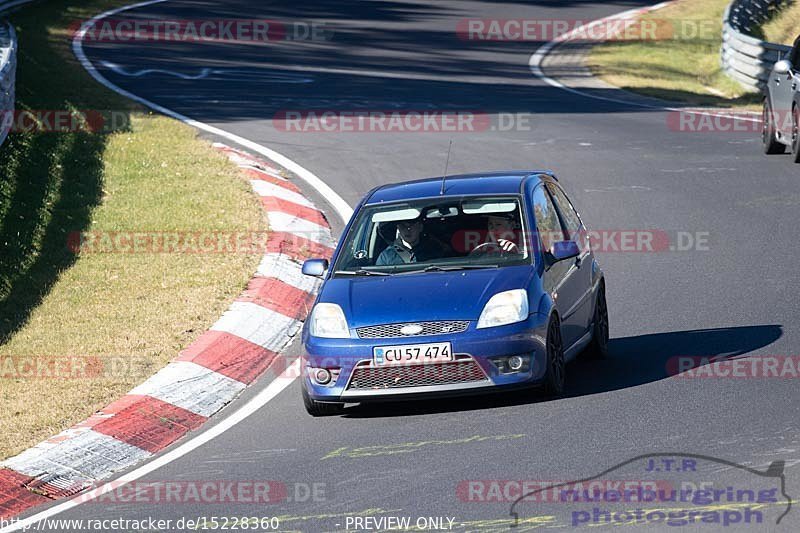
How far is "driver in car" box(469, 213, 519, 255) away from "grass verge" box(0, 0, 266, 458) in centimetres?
262

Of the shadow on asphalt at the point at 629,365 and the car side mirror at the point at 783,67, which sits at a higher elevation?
the car side mirror at the point at 783,67

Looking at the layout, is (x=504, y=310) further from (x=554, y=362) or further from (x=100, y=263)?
(x=100, y=263)

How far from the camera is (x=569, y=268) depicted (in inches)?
391

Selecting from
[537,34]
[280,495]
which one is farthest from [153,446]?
[537,34]

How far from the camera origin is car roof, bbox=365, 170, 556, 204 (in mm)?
10047

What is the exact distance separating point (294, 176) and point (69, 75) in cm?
949

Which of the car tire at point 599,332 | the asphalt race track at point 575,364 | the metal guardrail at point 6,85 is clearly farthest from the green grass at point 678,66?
the car tire at point 599,332

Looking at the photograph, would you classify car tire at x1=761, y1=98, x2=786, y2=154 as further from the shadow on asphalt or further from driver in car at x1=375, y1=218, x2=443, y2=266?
driver in car at x1=375, y1=218, x2=443, y2=266

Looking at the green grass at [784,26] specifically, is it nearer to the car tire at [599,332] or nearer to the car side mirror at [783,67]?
the car side mirror at [783,67]

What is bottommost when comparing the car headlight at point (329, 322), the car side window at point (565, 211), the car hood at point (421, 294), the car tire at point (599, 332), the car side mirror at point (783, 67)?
the car tire at point (599, 332)

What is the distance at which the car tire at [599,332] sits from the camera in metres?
10.2

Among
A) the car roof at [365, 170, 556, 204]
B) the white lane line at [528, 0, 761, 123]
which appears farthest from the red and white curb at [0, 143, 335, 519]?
the white lane line at [528, 0, 761, 123]

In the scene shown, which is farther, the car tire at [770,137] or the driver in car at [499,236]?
the car tire at [770,137]

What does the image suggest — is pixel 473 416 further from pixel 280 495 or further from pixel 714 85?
pixel 714 85
